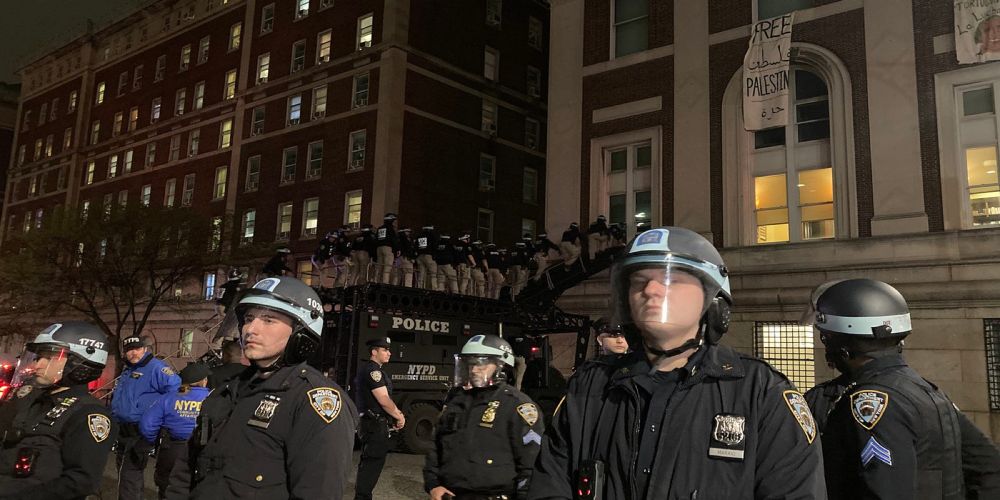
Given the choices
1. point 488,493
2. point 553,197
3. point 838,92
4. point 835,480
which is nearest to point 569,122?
point 553,197

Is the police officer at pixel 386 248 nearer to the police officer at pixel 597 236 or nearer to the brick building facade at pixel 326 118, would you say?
the police officer at pixel 597 236

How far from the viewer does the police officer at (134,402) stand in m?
7.99

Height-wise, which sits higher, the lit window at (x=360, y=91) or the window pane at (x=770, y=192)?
the lit window at (x=360, y=91)

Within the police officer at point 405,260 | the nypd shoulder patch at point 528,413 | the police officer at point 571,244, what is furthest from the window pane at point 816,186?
the nypd shoulder patch at point 528,413

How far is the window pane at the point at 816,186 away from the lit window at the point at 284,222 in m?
24.2

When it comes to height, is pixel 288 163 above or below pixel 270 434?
above

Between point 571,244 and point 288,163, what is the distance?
1941cm

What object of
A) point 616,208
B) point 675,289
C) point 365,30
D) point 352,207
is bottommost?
point 675,289

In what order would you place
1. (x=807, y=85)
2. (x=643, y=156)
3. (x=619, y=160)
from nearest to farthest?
(x=807, y=85) < (x=643, y=156) < (x=619, y=160)

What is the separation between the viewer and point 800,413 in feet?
7.63

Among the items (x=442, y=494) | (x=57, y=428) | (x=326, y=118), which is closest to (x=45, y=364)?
(x=57, y=428)

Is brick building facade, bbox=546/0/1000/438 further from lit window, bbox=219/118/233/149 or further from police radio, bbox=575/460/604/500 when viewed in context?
lit window, bbox=219/118/233/149

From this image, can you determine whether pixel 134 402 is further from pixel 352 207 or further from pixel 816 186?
pixel 352 207

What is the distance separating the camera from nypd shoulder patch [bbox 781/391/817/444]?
7.56 feet
